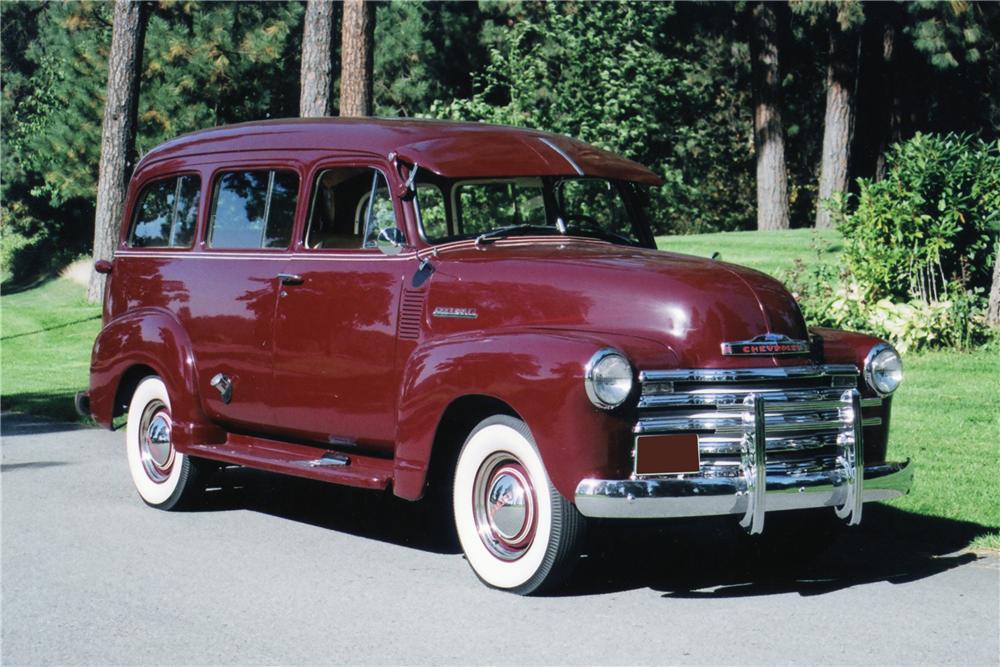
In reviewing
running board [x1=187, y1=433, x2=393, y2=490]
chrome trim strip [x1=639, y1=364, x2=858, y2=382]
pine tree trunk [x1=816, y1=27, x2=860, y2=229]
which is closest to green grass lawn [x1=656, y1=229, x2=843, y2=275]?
pine tree trunk [x1=816, y1=27, x2=860, y2=229]

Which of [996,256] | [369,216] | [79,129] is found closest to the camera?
→ [369,216]

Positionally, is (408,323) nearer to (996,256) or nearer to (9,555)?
(9,555)

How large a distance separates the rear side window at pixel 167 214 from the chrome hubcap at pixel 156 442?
1.11 metres

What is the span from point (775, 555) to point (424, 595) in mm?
2014

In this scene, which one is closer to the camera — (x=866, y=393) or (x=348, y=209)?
(x=866, y=393)

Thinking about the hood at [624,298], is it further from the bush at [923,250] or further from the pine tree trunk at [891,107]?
the pine tree trunk at [891,107]

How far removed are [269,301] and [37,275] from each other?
38626mm

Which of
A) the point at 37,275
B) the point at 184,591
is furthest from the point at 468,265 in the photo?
the point at 37,275

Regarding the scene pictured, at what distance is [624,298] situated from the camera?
654 cm

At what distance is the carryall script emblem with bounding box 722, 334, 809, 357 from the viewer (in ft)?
20.9

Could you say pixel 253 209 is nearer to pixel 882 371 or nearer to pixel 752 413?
pixel 752 413

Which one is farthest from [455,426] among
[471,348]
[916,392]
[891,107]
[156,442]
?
[891,107]

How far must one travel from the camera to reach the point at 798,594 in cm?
654

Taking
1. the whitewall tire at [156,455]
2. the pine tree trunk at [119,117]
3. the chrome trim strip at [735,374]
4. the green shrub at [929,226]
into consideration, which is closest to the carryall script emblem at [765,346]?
the chrome trim strip at [735,374]
